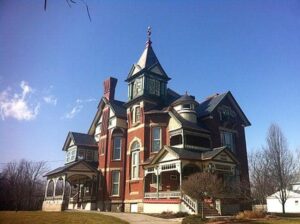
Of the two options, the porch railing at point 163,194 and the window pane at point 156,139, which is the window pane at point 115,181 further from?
the window pane at point 156,139

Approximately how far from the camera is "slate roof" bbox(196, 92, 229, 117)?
116 ft

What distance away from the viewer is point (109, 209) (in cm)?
3466

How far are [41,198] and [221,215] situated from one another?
36606 millimetres

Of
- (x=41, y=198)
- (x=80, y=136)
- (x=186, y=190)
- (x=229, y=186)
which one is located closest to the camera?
(x=186, y=190)

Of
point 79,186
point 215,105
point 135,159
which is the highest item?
point 215,105

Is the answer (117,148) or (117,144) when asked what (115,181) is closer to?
(117,148)

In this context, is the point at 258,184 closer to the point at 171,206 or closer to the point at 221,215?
the point at 221,215

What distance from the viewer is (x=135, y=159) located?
1373 inches

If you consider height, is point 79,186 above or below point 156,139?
below

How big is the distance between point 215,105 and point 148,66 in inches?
404

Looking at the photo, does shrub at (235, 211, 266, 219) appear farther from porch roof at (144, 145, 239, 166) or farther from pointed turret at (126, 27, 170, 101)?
pointed turret at (126, 27, 170, 101)

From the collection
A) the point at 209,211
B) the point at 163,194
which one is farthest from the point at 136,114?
the point at 209,211

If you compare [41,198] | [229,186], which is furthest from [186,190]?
[41,198]

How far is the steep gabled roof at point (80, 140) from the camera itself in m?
41.8
